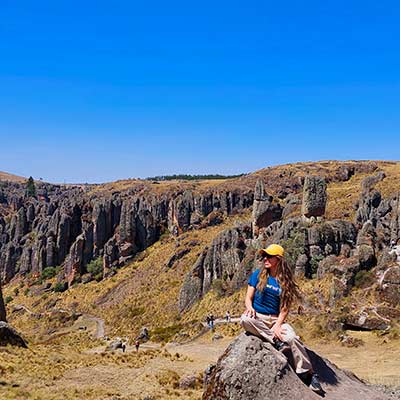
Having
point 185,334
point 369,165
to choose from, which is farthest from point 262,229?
point 369,165

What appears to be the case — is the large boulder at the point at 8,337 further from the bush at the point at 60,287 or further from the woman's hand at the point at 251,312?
the bush at the point at 60,287

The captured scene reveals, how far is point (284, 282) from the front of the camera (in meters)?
10.5

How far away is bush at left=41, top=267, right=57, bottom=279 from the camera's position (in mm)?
113213

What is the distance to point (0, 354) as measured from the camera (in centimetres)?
2602

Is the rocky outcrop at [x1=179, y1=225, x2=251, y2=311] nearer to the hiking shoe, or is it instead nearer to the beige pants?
the hiking shoe

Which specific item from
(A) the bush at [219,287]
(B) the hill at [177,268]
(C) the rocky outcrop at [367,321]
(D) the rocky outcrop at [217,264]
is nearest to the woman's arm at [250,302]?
(B) the hill at [177,268]

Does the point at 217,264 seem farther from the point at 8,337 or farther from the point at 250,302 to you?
the point at 250,302

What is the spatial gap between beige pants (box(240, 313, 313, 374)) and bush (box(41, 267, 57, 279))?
110755mm

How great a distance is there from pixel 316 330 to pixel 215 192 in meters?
98.0

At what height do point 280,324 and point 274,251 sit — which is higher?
point 274,251

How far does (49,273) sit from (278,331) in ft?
368

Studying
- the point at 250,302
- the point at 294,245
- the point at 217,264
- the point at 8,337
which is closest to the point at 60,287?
the point at 217,264

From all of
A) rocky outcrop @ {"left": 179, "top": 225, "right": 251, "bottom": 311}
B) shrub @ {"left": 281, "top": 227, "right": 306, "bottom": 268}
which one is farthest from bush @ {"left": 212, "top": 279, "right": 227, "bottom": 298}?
shrub @ {"left": 281, "top": 227, "right": 306, "bottom": 268}

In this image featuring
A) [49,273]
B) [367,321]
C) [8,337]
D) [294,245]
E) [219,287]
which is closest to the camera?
[8,337]
